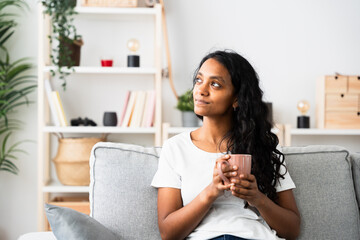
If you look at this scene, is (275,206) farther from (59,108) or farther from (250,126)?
(59,108)

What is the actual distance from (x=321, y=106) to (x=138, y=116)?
1.24m

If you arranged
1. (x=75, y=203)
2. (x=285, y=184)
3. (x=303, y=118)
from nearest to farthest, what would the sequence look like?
1. (x=285, y=184)
2. (x=75, y=203)
3. (x=303, y=118)

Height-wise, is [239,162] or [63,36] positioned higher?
[63,36]

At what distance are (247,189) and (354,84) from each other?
200 cm

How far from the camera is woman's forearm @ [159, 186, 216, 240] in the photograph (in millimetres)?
1428

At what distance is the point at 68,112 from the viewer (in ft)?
10.6

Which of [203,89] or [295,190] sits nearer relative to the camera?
[203,89]

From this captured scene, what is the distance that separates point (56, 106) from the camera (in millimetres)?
2973

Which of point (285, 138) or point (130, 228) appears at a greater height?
point (285, 138)

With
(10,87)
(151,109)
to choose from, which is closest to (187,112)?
(151,109)

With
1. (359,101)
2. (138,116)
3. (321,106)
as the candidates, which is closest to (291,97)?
(321,106)

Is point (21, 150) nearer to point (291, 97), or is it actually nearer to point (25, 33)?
point (25, 33)

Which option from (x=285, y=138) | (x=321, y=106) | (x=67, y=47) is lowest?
(x=285, y=138)

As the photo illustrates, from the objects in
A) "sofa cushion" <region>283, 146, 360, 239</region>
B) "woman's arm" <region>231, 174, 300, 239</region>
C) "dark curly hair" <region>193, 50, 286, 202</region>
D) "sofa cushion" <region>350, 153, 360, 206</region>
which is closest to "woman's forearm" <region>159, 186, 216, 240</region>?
"woman's arm" <region>231, 174, 300, 239</region>
